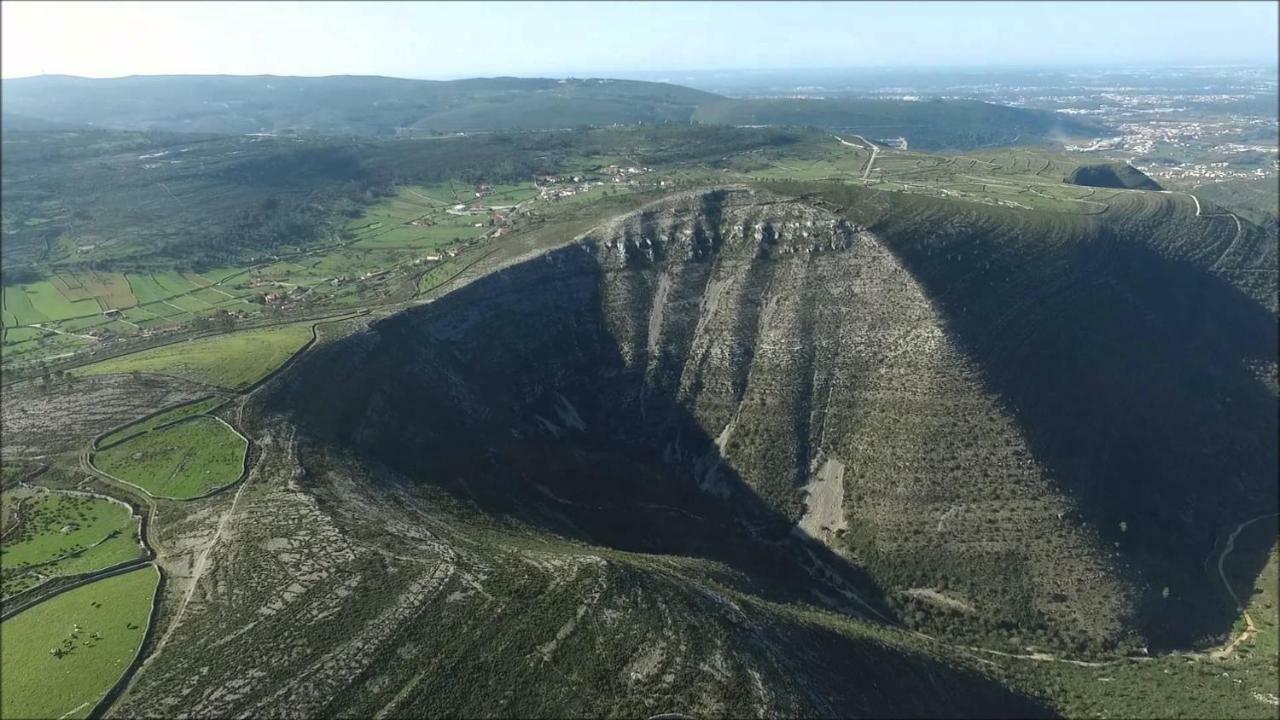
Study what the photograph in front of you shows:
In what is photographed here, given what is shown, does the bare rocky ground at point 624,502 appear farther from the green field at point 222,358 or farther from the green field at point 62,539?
the green field at point 222,358

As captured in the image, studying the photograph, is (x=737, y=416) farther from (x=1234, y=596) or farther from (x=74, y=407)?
(x=74, y=407)

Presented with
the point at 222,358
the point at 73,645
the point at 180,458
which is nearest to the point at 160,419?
the point at 180,458

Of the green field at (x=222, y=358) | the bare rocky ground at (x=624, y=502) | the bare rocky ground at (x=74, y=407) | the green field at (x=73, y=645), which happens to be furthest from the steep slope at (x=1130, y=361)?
the bare rocky ground at (x=74, y=407)

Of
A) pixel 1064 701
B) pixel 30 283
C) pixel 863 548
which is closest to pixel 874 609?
pixel 863 548

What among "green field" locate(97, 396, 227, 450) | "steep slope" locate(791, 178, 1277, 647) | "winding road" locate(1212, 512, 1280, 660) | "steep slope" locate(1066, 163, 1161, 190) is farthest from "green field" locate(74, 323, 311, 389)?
"steep slope" locate(1066, 163, 1161, 190)

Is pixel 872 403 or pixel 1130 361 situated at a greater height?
pixel 1130 361

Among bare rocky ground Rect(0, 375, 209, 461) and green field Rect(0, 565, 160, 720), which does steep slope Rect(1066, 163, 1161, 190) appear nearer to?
bare rocky ground Rect(0, 375, 209, 461)

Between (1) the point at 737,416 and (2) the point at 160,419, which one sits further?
(1) the point at 737,416
